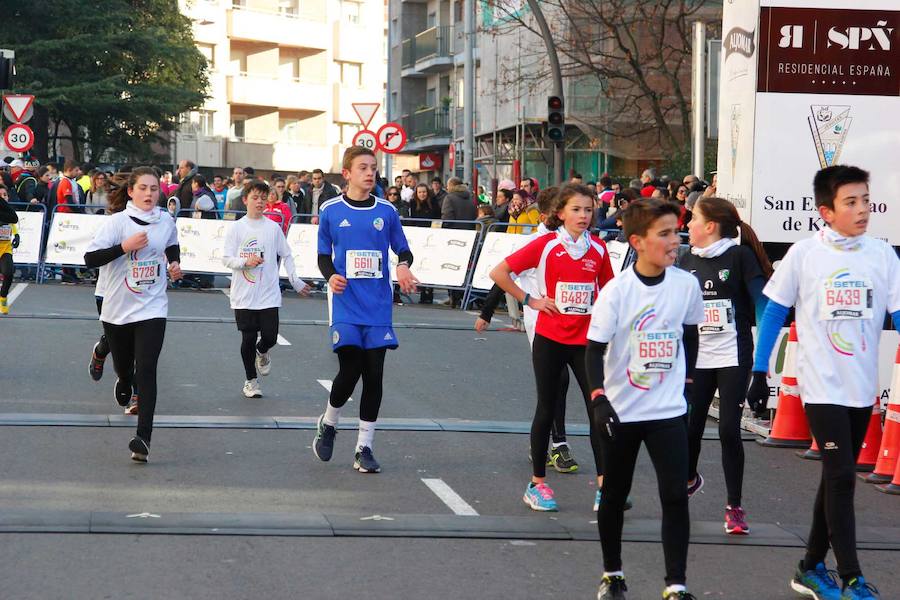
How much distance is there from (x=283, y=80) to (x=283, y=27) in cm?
258

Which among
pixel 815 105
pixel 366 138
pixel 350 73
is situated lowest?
pixel 815 105

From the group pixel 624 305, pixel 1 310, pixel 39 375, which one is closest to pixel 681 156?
pixel 1 310

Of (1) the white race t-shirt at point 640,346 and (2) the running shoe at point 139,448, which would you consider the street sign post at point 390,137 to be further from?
(1) the white race t-shirt at point 640,346

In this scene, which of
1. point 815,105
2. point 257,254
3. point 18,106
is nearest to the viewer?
point 815,105

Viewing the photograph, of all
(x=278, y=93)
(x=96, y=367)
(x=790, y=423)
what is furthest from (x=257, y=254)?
(x=278, y=93)

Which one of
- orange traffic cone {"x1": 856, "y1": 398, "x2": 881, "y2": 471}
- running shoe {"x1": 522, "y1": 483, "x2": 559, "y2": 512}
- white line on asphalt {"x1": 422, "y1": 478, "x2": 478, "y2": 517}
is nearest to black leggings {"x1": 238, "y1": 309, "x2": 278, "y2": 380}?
white line on asphalt {"x1": 422, "y1": 478, "x2": 478, "y2": 517}

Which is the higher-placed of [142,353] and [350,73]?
[350,73]

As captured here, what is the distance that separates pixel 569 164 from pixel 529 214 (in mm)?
19527

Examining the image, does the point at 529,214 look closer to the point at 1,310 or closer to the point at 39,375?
the point at 1,310

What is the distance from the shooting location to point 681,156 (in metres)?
28.9

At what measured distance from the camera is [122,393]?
10258 millimetres

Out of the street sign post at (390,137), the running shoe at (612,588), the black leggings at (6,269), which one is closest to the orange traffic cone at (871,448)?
the running shoe at (612,588)

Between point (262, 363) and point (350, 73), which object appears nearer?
point (262, 363)

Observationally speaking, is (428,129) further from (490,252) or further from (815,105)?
(815,105)
